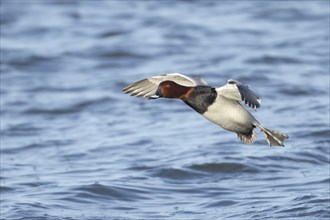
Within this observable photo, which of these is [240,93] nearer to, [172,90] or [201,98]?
[201,98]

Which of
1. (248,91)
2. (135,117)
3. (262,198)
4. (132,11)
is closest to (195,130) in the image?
(135,117)

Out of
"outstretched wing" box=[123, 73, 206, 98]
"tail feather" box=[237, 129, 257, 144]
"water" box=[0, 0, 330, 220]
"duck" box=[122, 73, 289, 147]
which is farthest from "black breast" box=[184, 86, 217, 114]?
"water" box=[0, 0, 330, 220]

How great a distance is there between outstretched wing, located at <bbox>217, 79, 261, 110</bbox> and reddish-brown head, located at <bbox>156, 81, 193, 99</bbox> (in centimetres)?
25

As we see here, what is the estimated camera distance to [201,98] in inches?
276

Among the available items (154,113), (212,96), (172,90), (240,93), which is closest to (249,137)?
(212,96)

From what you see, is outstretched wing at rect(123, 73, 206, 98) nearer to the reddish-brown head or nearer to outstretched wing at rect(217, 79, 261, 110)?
the reddish-brown head

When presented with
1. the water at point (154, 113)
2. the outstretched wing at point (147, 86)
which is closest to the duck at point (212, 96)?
the outstretched wing at point (147, 86)

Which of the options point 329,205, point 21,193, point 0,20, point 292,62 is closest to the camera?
point 329,205

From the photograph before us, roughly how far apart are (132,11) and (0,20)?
7.99 feet

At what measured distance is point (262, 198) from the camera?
952 centimetres

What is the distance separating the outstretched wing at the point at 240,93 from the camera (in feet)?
22.2

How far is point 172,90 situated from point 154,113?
20.5 ft

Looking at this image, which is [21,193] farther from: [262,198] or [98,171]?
[262,198]

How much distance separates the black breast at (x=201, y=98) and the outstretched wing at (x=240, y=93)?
8 centimetres
